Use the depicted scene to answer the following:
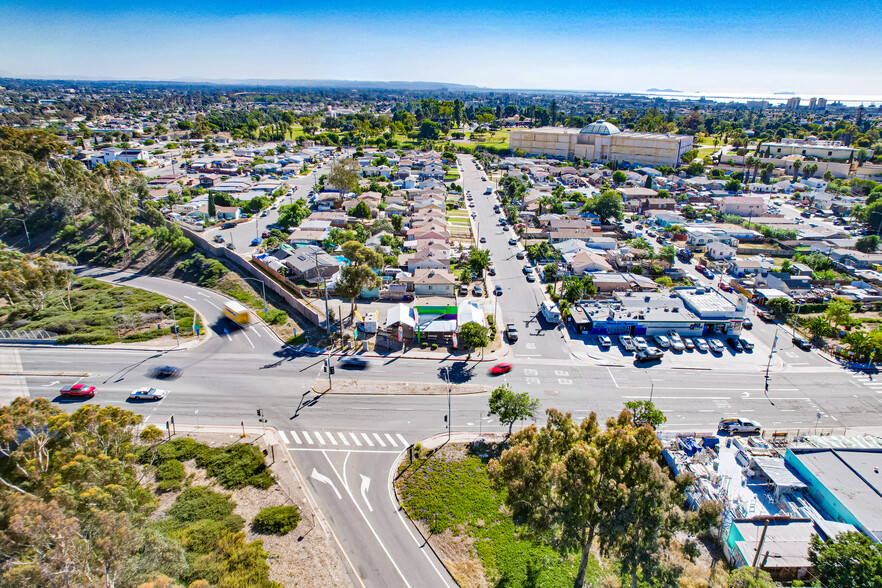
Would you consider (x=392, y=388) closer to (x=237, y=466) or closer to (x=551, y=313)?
(x=237, y=466)

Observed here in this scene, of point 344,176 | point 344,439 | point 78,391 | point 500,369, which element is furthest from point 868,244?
point 78,391

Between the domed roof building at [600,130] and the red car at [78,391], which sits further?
the domed roof building at [600,130]

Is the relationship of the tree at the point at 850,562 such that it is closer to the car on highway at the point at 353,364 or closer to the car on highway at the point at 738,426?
the car on highway at the point at 738,426

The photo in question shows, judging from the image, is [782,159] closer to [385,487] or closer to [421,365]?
[421,365]

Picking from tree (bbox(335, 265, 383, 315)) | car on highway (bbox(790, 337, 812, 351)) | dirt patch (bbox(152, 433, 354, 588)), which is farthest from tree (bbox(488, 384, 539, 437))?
car on highway (bbox(790, 337, 812, 351))

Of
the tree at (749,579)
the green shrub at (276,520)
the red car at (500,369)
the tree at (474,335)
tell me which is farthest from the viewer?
the tree at (474,335)

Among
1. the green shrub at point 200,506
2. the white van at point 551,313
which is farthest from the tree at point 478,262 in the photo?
the green shrub at point 200,506
